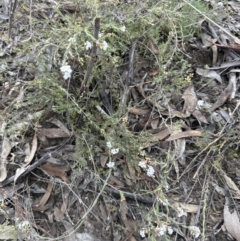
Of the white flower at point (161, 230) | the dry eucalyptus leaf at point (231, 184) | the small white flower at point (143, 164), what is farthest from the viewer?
the dry eucalyptus leaf at point (231, 184)

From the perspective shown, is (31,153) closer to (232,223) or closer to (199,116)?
(199,116)

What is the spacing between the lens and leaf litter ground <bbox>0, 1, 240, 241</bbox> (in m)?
1.70

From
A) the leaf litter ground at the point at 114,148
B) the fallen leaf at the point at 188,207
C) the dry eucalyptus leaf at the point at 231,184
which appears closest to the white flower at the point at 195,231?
the leaf litter ground at the point at 114,148

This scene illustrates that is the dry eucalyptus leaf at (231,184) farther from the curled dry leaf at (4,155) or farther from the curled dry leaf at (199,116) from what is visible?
the curled dry leaf at (4,155)

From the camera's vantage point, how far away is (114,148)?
171cm

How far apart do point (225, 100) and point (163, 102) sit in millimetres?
319

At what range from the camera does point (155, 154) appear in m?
1.83

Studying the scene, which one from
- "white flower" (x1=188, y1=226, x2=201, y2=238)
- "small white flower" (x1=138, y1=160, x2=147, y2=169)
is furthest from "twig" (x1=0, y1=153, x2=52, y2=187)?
"white flower" (x1=188, y1=226, x2=201, y2=238)

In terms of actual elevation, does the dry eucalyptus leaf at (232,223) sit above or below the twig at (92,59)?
below

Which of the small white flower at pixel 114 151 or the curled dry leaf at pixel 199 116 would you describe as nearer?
the small white flower at pixel 114 151

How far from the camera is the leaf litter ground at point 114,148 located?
1.70 metres

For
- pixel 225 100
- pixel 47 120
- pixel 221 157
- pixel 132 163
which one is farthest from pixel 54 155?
pixel 225 100

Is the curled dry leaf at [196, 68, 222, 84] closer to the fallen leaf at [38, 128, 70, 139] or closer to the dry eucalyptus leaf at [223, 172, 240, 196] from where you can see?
the dry eucalyptus leaf at [223, 172, 240, 196]

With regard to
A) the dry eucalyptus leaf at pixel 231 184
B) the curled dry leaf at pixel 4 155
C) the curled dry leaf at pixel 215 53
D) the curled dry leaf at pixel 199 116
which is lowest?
the curled dry leaf at pixel 4 155
